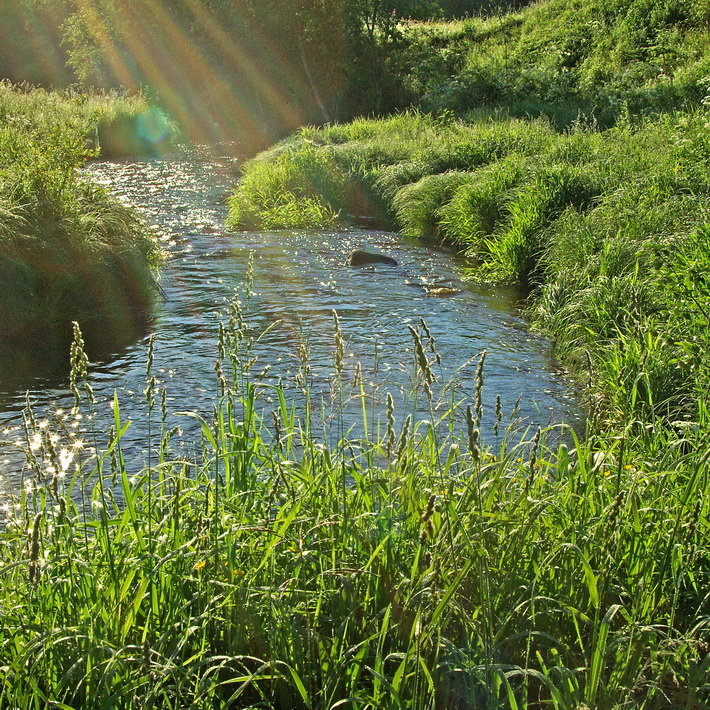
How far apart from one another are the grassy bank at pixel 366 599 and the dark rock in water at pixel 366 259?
371 inches

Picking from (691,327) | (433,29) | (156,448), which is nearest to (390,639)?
(156,448)

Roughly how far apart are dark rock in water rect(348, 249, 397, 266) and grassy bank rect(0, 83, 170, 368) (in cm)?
307

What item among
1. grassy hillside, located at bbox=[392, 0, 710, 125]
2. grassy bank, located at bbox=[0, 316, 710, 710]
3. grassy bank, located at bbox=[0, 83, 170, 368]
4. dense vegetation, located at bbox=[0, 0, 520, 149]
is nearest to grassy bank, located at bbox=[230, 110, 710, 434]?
grassy bank, located at bbox=[0, 316, 710, 710]

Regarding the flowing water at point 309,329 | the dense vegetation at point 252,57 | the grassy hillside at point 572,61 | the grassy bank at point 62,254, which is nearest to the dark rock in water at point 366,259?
the flowing water at point 309,329

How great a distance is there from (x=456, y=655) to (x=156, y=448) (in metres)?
4.11

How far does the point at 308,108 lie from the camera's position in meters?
30.9

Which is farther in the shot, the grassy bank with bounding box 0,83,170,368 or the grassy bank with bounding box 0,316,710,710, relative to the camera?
the grassy bank with bounding box 0,83,170,368

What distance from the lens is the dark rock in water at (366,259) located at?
12.8 meters

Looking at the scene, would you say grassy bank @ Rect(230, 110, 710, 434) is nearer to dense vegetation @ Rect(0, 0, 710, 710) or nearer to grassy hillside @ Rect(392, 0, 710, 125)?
dense vegetation @ Rect(0, 0, 710, 710)

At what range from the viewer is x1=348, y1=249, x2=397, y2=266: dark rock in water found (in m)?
12.8

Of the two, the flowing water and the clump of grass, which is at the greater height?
the clump of grass

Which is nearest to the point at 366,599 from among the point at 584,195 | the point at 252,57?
the point at 584,195

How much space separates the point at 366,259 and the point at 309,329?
12.4ft

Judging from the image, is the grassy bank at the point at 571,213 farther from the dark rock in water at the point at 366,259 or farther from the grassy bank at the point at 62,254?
the grassy bank at the point at 62,254
